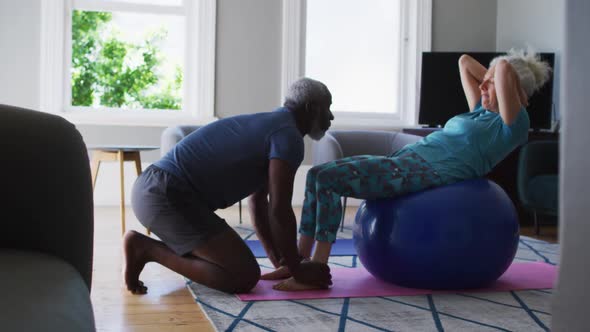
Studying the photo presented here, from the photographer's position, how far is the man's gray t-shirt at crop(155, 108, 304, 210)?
2344 mm

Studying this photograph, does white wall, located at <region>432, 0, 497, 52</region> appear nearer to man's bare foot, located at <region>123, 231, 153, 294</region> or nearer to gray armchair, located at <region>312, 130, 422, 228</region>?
gray armchair, located at <region>312, 130, 422, 228</region>

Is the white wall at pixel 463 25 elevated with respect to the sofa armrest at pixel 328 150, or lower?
elevated

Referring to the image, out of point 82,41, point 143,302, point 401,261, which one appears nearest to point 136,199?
point 143,302

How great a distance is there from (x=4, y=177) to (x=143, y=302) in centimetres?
136

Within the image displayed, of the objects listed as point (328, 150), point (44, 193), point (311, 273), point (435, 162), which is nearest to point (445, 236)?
point (435, 162)

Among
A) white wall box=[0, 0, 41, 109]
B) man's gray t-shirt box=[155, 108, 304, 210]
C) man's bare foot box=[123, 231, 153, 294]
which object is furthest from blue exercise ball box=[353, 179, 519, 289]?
white wall box=[0, 0, 41, 109]

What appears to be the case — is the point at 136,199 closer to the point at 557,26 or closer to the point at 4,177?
the point at 4,177

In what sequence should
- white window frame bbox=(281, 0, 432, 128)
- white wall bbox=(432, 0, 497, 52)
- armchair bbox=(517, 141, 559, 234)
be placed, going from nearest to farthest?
1. armchair bbox=(517, 141, 559, 234)
2. white window frame bbox=(281, 0, 432, 128)
3. white wall bbox=(432, 0, 497, 52)

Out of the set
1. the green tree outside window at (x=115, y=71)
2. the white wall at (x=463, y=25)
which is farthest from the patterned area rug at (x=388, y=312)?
the white wall at (x=463, y=25)

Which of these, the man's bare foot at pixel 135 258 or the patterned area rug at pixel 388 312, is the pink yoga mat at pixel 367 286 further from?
the man's bare foot at pixel 135 258

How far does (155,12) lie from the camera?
5.37 metres

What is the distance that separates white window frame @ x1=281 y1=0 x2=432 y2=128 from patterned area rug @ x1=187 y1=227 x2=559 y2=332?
338 cm

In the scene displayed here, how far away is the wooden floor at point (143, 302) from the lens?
1976mm

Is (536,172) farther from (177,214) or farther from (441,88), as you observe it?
(177,214)
